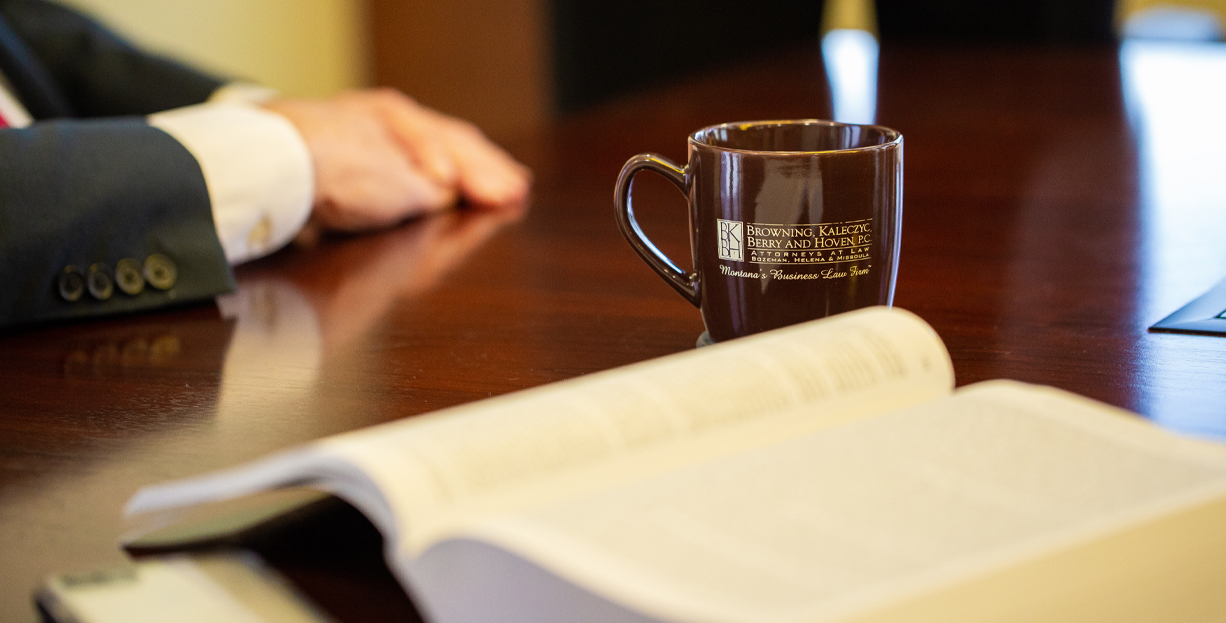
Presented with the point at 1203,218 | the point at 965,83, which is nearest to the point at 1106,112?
the point at 965,83

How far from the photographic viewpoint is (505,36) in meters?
3.10

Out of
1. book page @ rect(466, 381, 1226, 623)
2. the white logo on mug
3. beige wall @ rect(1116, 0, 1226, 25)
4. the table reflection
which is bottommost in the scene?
beige wall @ rect(1116, 0, 1226, 25)

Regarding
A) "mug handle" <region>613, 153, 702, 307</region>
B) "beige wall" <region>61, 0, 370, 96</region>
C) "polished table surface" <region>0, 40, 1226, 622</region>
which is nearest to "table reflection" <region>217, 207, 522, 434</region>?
"polished table surface" <region>0, 40, 1226, 622</region>

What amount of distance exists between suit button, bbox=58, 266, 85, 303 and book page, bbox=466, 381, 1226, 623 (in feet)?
1.70

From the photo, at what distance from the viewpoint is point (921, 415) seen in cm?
42

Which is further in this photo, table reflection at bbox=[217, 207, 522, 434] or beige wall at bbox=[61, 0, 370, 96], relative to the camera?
beige wall at bbox=[61, 0, 370, 96]

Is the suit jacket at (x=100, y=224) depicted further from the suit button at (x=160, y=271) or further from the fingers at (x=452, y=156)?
the fingers at (x=452, y=156)

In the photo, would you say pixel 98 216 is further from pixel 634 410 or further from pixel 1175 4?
pixel 1175 4

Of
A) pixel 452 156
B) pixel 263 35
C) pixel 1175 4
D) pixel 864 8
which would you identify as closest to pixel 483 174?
pixel 452 156

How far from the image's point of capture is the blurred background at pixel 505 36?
270 centimetres

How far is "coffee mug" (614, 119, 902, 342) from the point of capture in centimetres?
55

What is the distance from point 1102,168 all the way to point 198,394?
91 cm

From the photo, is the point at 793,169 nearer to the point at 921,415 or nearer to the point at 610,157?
the point at 921,415

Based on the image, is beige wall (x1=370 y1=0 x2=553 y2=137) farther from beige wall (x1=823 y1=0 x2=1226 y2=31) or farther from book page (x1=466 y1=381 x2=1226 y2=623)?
book page (x1=466 y1=381 x2=1226 y2=623)
